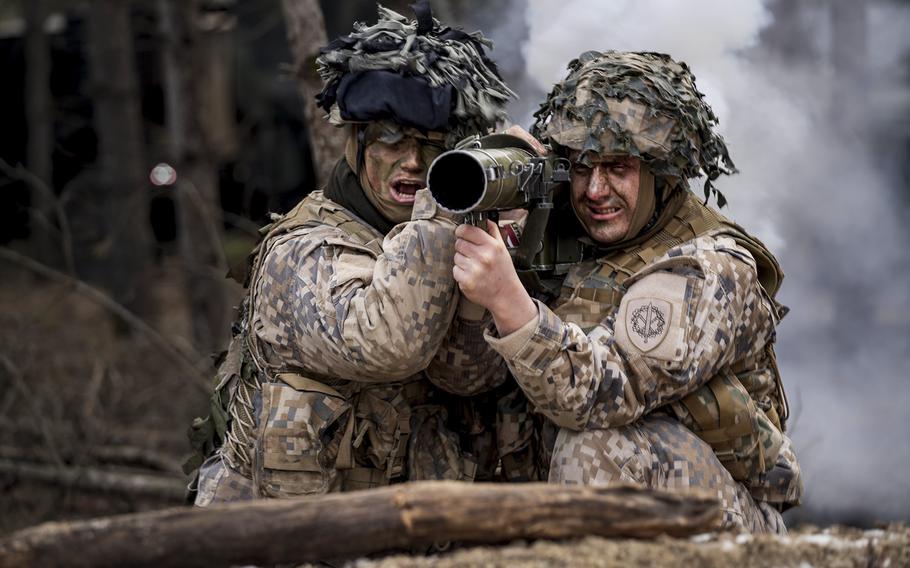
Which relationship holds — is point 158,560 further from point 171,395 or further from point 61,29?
point 61,29

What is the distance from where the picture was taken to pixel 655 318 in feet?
12.0

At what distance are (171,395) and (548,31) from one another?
4.81 metres

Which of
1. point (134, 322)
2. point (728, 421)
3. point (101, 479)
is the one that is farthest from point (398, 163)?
point (101, 479)

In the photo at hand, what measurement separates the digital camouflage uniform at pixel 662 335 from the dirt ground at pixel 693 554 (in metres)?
0.59

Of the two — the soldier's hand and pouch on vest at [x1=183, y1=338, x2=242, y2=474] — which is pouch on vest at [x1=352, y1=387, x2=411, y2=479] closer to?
pouch on vest at [x1=183, y1=338, x2=242, y2=474]

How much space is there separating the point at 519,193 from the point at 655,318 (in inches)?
22.4

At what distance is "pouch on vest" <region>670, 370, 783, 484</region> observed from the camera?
3787 mm

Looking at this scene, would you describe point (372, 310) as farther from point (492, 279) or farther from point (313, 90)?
point (313, 90)

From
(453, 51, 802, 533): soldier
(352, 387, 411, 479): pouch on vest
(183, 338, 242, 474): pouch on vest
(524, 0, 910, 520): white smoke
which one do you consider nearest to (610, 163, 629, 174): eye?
(453, 51, 802, 533): soldier

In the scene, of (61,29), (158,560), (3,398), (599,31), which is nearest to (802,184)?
(599,31)

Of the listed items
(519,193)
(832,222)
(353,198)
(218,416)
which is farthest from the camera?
(832,222)

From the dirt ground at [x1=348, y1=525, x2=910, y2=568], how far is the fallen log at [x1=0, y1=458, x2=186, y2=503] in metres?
4.29

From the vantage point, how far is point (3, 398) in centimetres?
811

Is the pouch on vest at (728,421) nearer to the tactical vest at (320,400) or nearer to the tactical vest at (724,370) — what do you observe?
the tactical vest at (724,370)
